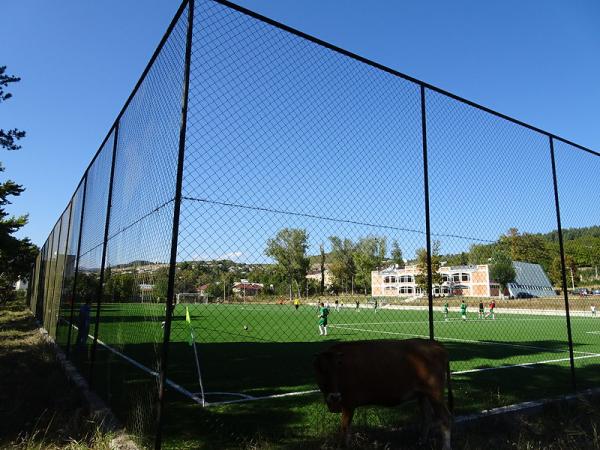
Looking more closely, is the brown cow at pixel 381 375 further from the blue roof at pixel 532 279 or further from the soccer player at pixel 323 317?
the soccer player at pixel 323 317

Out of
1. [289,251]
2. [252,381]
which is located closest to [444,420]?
[289,251]

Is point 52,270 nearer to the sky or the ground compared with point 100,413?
nearer to the sky

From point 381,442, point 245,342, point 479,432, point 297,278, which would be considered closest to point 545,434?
point 479,432

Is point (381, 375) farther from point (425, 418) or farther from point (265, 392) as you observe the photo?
point (265, 392)

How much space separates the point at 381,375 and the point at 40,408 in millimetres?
4669

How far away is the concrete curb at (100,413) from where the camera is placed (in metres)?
3.88

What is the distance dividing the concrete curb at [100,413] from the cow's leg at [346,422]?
65.3 inches

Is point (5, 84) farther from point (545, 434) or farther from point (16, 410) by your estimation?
point (545, 434)

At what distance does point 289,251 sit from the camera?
4.27 m

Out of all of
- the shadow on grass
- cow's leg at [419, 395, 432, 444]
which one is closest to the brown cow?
cow's leg at [419, 395, 432, 444]

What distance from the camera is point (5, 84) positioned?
16.2 metres

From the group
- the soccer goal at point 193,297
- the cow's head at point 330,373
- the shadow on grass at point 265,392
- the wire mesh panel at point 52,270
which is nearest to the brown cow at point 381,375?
the cow's head at point 330,373

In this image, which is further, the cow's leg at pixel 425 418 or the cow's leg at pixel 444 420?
the cow's leg at pixel 425 418

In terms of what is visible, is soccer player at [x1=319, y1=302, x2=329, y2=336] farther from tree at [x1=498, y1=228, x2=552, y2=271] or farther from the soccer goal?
the soccer goal
